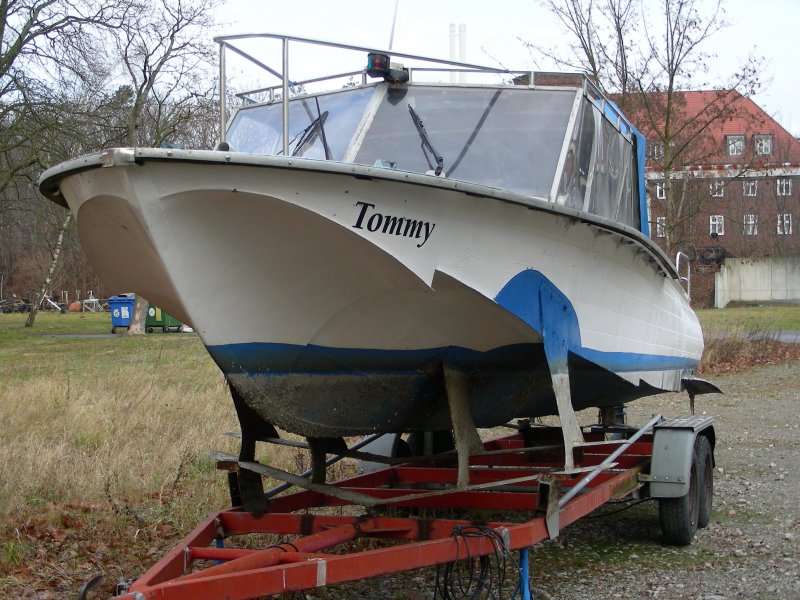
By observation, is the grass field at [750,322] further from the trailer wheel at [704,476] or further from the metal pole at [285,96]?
the metal pole at [285,96]

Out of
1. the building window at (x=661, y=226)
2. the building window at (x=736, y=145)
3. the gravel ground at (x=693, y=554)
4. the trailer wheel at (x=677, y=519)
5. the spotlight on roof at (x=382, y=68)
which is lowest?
the gravel ground at (x=693, y=554)

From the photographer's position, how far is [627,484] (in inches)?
225

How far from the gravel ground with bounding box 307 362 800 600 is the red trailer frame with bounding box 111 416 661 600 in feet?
1.53

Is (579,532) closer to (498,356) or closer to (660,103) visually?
(498,356)

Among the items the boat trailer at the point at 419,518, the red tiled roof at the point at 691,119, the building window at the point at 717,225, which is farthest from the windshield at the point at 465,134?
the building window at the point at 717,225

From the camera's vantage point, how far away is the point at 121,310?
92.5ft

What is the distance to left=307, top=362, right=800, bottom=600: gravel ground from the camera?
16.9 ft

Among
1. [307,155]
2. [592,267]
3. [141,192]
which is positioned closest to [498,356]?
[592,267]

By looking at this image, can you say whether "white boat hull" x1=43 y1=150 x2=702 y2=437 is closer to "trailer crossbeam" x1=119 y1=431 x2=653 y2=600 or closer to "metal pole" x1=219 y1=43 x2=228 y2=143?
"trailer crossbeam" x1=119 y1=431 x2=653 y2=600

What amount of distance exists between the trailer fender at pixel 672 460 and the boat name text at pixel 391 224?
105 inches

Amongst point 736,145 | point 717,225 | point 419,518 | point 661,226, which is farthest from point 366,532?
point 717,225

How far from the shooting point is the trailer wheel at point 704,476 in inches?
253

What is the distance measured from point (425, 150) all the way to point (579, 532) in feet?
10.2

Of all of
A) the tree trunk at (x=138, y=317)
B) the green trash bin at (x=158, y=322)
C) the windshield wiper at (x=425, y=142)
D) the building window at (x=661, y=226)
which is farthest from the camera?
the green trash bin at (x=158, y=322)
